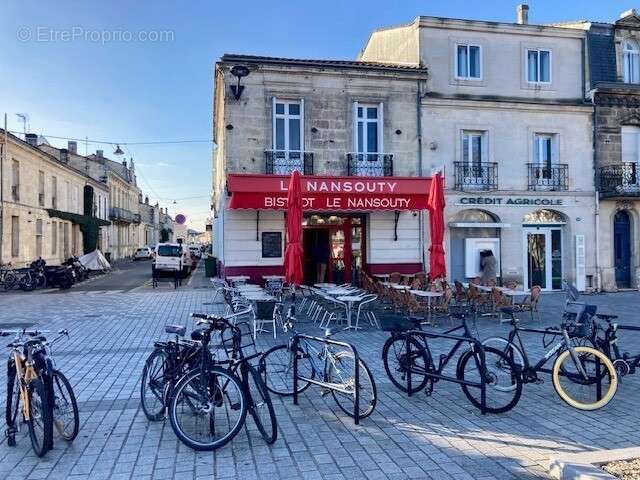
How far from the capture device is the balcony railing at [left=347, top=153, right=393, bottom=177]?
48.8ft

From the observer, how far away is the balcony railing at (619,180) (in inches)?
641

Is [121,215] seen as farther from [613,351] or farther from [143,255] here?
[613,351]

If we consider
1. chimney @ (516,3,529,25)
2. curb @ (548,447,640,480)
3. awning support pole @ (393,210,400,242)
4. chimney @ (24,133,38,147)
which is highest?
chimney @ (516,3,529,25)

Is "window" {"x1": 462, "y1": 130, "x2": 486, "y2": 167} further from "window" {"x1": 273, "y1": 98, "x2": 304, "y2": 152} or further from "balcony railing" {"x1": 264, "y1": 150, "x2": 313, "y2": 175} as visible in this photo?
"window" {"x1": 273, "y1": 98, "x2": 304, "y2": 152}

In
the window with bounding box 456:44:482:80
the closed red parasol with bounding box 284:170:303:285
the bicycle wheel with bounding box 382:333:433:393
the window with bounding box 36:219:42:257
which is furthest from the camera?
the window with bounding box 36:219:42:257

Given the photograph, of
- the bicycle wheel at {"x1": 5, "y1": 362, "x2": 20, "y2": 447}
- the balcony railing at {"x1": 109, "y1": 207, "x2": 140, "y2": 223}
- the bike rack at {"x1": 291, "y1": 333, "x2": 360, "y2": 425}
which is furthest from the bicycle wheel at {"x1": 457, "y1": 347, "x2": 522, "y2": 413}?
the balcony railing at {"x1": 109, "y1": 207, "x2": 140, "y2": 223}

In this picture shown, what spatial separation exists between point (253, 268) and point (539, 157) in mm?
9976

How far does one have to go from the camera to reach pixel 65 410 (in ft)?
13.7

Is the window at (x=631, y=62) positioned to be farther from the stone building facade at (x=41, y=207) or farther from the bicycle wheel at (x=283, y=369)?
the stone building facade at (x=41, y=207)

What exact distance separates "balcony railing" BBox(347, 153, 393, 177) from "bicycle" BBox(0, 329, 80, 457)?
11.5 metres

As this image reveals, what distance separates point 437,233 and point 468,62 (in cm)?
815

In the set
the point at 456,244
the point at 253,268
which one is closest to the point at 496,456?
the point at 253,268

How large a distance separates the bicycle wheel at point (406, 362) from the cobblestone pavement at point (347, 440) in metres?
0.16

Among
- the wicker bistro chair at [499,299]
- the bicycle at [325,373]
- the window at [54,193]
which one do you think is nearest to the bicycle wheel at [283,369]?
the bicycle at [325,373]
